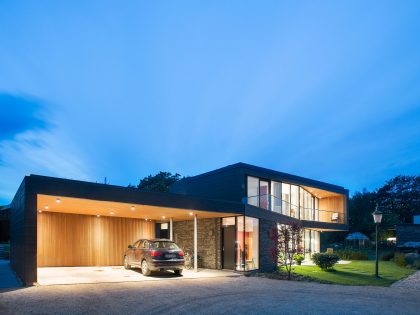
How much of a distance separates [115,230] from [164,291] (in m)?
10.1

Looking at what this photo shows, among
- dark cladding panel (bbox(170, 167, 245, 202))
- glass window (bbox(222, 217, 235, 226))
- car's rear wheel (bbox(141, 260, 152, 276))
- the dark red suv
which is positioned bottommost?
car's rear wheel (bbox(141, 260, 152, 276))

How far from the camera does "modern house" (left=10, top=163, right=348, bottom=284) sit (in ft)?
38.5

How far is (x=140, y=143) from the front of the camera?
15362cm

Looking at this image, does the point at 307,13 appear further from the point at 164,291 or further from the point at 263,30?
the point at 164,291

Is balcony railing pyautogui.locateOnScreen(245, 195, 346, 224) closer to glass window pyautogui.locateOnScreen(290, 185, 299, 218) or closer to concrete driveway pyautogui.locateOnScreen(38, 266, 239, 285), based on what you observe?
glass window pyautogui.locateOnScreen(290, 185, 299, 218)

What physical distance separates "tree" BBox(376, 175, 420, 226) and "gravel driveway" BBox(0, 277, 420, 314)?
56648 mm

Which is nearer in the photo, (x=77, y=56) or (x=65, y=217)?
(x=65, y=217)

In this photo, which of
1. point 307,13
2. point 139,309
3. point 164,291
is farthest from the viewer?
point 307,13

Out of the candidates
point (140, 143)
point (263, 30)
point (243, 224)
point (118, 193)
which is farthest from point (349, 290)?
point (140, 143)

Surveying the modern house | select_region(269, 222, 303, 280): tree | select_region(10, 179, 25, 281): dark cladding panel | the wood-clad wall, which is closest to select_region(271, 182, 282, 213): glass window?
the modern house

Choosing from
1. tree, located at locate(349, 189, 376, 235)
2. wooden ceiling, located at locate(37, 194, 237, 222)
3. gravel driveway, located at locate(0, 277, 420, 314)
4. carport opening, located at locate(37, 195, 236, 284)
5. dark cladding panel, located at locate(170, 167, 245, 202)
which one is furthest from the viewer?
tree, located at locate(349, 189, 376, 235)

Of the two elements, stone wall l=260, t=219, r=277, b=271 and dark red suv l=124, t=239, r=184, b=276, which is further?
stone wall l=260, t=219, r=277, b=271

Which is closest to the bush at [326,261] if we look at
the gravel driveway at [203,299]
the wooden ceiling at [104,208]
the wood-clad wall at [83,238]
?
the wooden ceiling at [104,208]

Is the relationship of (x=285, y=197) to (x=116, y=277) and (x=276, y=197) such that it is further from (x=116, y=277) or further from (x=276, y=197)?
(x=116, y=277)
